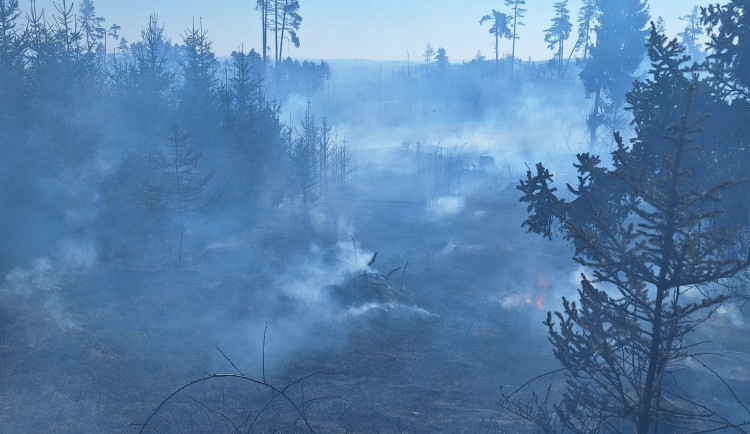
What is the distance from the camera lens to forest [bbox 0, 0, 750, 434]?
7.87 metres

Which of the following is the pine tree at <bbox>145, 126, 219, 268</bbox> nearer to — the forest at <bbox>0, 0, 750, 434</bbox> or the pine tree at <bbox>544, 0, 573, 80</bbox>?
the forest at <bbox>0, 0, 750, 434</bbox>

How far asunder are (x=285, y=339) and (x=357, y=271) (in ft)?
22.2

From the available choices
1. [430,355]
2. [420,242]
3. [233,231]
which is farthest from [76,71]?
Answer: [430,355]

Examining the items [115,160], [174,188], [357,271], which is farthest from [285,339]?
[115,160]

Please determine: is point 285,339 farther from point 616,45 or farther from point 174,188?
point 616,45

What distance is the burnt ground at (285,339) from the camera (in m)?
15.8

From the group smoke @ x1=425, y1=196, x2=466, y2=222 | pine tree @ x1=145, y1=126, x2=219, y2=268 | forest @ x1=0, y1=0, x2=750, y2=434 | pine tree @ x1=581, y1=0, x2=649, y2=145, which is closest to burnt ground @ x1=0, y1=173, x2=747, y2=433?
forest @ x1=0, y1=0, x2=750, y2=434

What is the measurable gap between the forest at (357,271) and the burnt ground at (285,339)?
120 millimetres

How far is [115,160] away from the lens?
31.7 m

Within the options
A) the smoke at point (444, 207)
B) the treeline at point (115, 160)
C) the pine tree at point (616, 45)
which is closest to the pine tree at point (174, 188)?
the treeline at point (115, 160)

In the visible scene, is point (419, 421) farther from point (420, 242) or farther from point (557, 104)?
point (557, 104)

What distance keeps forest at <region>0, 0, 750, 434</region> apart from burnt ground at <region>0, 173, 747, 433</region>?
0.12 metres

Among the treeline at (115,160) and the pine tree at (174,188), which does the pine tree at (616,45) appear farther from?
the pine tree at (174,188)

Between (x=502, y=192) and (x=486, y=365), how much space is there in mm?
32405
